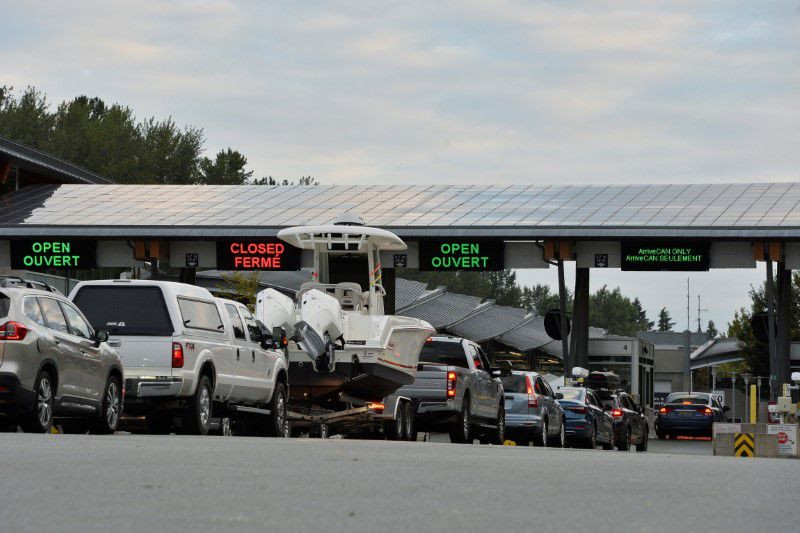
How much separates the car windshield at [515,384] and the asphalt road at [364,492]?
1523 cm

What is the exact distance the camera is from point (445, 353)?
27.2m

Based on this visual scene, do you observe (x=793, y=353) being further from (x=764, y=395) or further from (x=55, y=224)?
(x=55, y=224)

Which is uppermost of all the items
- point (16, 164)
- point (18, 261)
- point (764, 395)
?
point (16, 164)

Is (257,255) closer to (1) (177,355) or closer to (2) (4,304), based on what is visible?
(1) (177,355)

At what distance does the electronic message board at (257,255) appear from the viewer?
41312 mm

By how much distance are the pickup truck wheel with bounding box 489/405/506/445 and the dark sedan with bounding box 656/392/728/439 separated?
18785 millimetres

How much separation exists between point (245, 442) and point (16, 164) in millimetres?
37187

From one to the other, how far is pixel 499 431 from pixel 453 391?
300 centimetres

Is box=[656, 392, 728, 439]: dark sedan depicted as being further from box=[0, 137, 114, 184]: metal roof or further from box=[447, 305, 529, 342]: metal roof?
box=[447, 305, 529, 342]: metal roof

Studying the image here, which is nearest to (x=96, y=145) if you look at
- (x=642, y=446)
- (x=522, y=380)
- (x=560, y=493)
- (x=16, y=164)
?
(x=16, y=164)

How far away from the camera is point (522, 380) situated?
99.9 ft

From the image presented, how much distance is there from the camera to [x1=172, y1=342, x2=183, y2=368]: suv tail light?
1991 cm

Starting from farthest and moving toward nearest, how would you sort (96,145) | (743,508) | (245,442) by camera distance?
(96,145) → (245,442) → (743,508)

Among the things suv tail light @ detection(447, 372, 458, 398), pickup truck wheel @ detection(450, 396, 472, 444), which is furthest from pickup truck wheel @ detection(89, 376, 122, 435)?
pickup truck wheel @ detection(450, 396, 472, 444)
